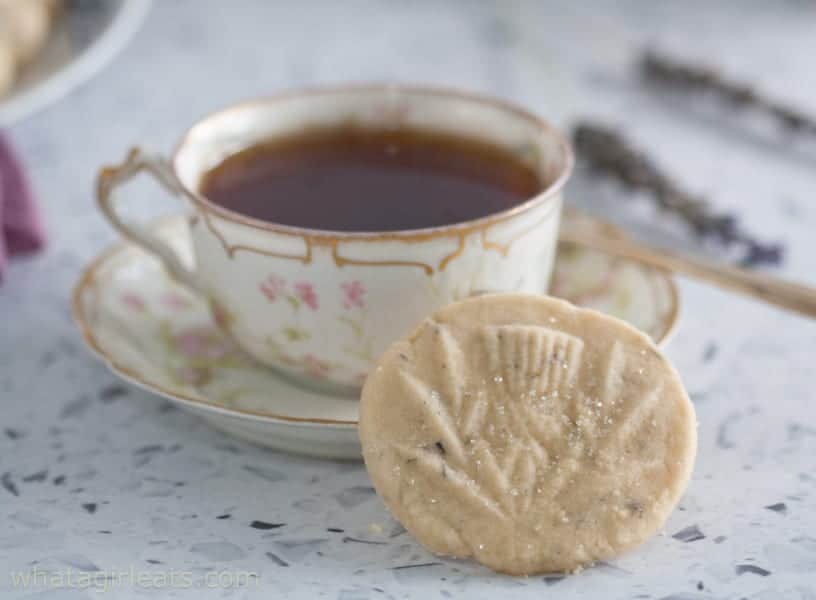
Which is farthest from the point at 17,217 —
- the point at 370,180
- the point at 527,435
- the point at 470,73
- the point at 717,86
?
the point at 717,86

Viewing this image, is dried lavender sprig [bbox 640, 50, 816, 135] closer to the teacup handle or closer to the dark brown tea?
the dark brown tea

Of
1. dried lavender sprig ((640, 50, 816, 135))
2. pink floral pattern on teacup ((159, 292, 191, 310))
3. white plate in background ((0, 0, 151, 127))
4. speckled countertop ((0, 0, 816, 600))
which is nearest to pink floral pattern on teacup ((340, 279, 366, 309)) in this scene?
speckled countertop ((0, 0, 816, 600))

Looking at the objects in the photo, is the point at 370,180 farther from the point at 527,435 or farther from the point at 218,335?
the point at 527,435

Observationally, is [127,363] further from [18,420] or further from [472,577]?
[472,577]

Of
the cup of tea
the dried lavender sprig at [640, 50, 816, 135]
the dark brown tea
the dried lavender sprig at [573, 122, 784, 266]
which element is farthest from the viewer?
the dried lavender sprig at [640, 50, 816, 135]

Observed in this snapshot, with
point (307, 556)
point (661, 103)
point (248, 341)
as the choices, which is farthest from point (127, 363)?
point (661, 103)

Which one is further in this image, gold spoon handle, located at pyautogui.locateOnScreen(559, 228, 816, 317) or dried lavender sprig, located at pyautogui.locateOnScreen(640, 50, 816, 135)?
dried lavender sprig, located at pyautogui.locateOnScreen(640, 50, 816, 135)

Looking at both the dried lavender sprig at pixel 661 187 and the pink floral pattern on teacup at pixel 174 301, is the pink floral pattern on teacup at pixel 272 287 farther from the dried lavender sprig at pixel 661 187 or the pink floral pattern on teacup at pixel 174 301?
the dried lavender sprig at pixel 661 187

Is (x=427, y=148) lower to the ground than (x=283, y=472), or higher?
higher
